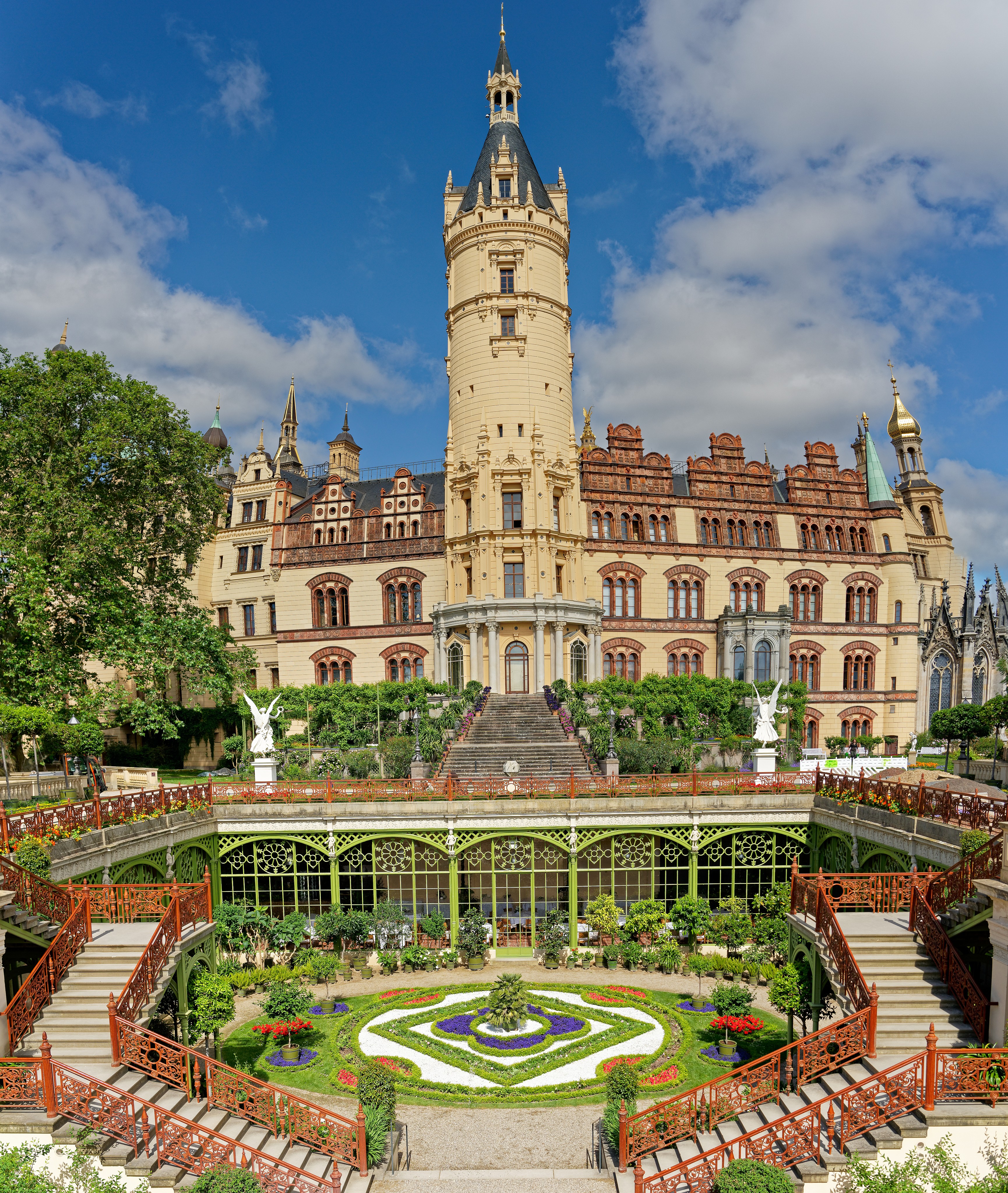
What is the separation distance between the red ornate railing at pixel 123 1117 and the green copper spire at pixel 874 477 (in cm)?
4799

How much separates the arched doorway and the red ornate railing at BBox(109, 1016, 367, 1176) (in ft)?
94.5

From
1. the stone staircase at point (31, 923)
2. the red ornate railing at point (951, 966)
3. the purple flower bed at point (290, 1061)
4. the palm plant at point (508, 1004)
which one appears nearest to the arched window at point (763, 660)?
the palm plant at point (508, 1004)

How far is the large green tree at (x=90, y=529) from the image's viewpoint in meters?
27.1

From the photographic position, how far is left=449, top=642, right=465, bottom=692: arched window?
139 feet

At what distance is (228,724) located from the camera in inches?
1785

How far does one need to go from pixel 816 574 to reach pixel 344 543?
27192 millimetres

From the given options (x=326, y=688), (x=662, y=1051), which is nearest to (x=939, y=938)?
(x=662, y=1051)

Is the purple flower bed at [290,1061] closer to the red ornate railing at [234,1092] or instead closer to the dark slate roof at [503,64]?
the red ornate railing at [234,1092]

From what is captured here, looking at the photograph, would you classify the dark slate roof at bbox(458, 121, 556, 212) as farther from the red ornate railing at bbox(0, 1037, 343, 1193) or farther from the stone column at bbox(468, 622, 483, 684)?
the red ornate railing at bbox(0, 1037, 343, 1193)

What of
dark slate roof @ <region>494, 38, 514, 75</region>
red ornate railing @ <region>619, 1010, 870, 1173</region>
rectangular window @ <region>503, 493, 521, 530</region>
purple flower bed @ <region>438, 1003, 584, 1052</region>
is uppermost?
dark slate roof @ <region>494, 38, 514, 75</region>

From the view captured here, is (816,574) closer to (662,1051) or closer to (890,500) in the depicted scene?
(890,500)

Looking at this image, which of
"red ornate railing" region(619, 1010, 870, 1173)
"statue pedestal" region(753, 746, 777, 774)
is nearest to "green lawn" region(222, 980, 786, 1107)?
"red ornate railing" region(619, 1010, 870, 1173)

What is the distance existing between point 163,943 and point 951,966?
39.6ft

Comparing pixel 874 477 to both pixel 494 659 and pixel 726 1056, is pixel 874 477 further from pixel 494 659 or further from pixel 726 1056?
pixel 726 1056
